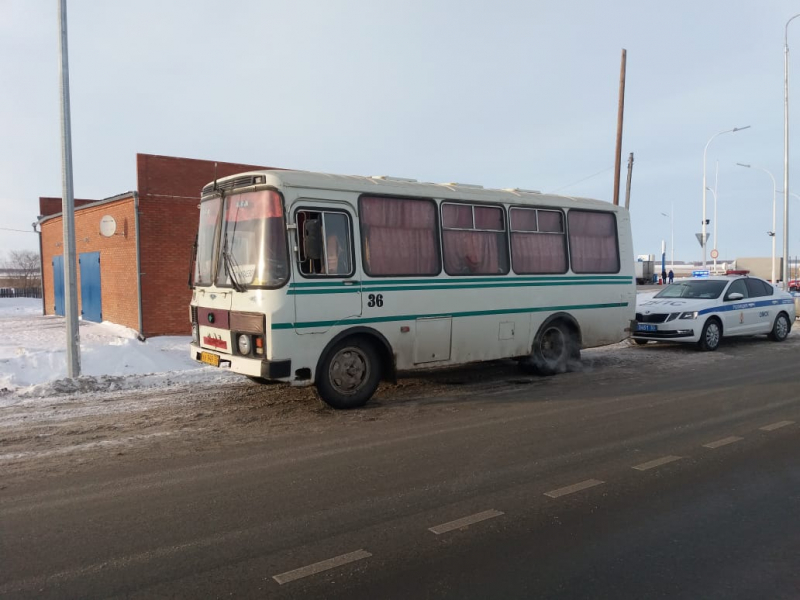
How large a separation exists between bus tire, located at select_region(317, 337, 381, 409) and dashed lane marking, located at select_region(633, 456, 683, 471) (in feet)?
12.2

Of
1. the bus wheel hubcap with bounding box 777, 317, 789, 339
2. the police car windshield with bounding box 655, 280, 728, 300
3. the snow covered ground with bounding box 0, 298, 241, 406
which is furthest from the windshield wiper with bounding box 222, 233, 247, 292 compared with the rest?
the bus wheel hubcap with bounding box 777, 317, 789, 339

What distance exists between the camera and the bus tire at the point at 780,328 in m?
15.7

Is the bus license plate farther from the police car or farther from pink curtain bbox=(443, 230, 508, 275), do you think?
the police car

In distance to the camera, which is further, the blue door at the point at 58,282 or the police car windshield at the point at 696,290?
the blue door at the point at 58,282

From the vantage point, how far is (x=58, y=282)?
72.9 feet

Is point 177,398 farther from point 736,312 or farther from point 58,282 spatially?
point 58,282

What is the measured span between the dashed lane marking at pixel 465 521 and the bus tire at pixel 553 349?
20.5 feet

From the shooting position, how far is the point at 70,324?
9.98m

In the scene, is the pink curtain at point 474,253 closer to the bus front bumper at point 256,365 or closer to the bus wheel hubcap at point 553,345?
the bus wheel hubcap at point 553,345

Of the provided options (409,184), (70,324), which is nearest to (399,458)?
(409,184)

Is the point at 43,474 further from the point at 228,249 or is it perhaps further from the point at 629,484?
the point at 629,484

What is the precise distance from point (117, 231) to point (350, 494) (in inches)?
551

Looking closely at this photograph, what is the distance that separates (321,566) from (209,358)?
16.6ft

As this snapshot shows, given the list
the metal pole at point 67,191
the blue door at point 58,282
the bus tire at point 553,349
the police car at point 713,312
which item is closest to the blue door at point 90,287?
the blue door at point 58,282
